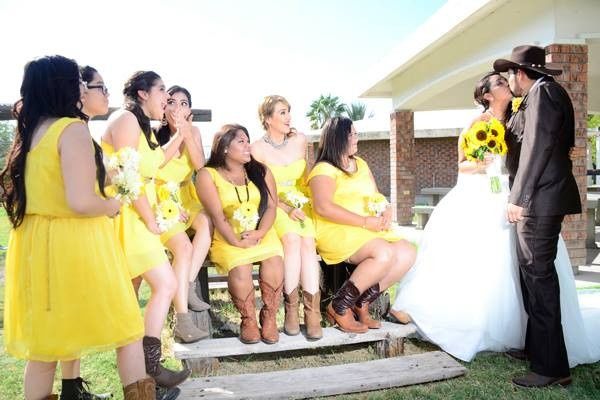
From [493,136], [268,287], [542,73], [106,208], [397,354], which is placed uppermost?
[542,73]

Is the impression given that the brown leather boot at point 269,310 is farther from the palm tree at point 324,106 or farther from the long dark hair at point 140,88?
the palm tree at point 324,106

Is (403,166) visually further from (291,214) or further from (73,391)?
(73,391)

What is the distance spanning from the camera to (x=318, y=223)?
4.92m

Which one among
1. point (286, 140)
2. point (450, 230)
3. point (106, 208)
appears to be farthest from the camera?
point (286, 140)

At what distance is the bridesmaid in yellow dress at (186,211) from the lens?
429 cm

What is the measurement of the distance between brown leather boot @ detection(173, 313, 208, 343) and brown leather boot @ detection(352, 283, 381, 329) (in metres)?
1.36

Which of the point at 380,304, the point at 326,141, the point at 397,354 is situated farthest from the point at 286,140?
the point at 397,354

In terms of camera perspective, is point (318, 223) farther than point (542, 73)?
Yes

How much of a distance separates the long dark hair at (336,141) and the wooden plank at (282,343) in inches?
55.9

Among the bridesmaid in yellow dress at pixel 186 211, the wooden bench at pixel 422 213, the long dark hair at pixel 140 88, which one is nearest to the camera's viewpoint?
the long dark hair at pixel 140 88

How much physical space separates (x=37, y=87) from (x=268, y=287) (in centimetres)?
229

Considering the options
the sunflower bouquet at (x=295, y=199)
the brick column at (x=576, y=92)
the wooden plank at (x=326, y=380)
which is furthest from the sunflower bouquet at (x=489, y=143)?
the brick column at (x=576, y=92)

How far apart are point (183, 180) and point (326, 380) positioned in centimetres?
212

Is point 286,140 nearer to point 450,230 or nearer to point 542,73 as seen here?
point 450,230
